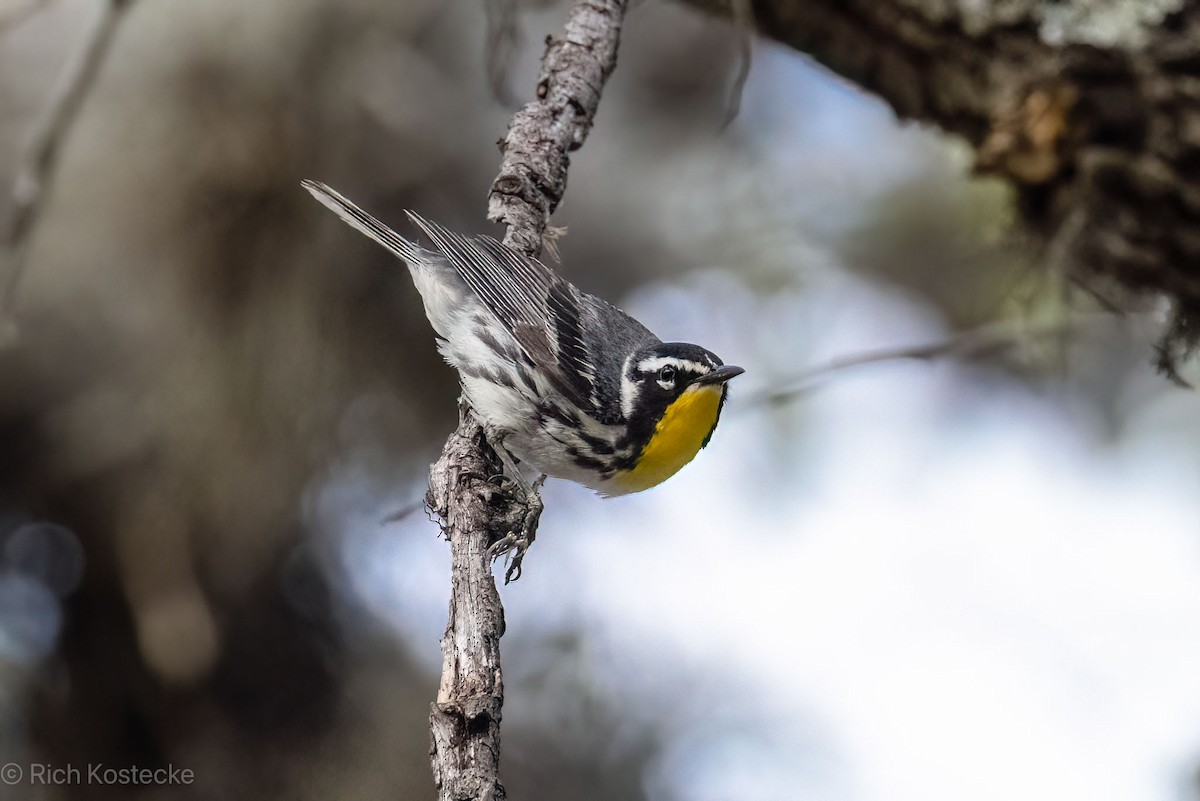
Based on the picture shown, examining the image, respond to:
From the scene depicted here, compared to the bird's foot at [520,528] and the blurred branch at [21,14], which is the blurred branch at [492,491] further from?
the blurred branch at [21,14]

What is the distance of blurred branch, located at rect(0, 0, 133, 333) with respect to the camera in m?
3.17

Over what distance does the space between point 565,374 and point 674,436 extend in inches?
15.3

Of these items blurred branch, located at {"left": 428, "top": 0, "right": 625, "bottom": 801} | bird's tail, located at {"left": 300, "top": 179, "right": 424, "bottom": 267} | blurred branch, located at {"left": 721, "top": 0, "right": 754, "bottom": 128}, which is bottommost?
blurred branch, located at {"left": 428, "top": 0, "right": 625, "bottom": 801}

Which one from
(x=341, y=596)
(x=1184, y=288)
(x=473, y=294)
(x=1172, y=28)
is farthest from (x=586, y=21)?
(x=341, y=596)

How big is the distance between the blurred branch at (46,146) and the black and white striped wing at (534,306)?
3.85 ft

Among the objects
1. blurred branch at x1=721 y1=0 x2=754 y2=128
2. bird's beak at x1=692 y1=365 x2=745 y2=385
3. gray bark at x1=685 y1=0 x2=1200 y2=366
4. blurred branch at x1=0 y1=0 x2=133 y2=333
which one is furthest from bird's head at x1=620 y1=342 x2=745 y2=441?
blurred branch at x1=0 y1=0 x2=133 y2=333

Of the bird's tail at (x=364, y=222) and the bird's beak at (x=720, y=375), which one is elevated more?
the bird's tail at (x=364, y=222)

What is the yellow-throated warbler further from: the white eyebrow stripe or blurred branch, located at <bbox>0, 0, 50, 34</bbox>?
blurred branch, located at <bbox>0, 0, 50, 34</bbox>

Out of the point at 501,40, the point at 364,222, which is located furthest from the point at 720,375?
the point at 501,40

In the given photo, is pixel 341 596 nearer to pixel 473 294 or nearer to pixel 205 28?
pixel 473 294

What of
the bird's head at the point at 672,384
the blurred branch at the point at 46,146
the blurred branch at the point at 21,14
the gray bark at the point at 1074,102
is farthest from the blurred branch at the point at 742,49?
the blurred branch at the point at 21,14

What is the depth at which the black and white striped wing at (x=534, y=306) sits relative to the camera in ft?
10.8

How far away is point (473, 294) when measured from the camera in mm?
3512

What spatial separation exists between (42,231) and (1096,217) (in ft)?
13.0
